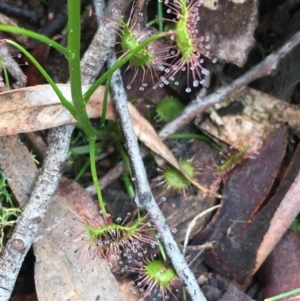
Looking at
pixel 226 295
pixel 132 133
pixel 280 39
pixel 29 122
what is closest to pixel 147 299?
pixel 226 295

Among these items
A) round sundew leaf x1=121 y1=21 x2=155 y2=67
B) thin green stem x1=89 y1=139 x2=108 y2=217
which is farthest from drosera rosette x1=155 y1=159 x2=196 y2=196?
round sundew leaf x1=121 y1=21 x2=155 y2=67

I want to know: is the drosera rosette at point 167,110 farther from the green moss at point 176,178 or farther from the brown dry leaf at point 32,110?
the brown dry leaf at point 32,110

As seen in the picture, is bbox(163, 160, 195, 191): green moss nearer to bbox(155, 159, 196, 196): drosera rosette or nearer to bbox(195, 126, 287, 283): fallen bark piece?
bbox(155, 159, 196, 196): drosera rosette

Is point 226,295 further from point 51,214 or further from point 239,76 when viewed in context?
point 239,76

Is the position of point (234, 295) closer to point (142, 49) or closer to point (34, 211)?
point (34, 211)

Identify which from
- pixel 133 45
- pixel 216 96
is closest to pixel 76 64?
pixel 133 45
